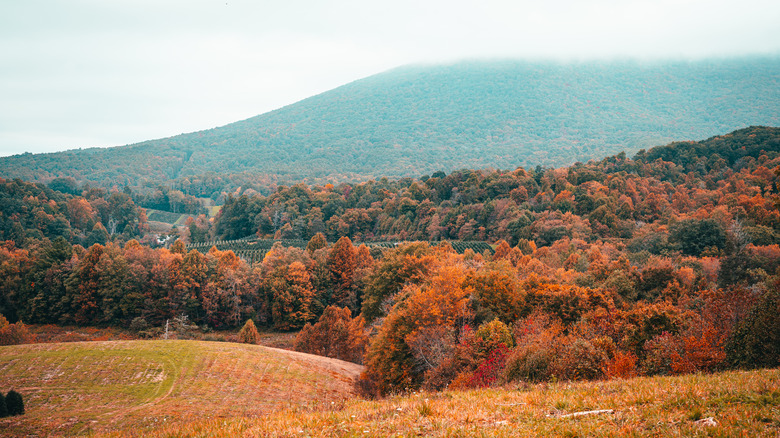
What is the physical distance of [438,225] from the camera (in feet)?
371

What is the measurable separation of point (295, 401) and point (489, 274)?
20.4 m

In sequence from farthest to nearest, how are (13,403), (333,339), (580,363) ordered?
(333,339) → (13,403) → (580,363)

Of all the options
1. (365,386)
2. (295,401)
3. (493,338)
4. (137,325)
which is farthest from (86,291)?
(493,338)

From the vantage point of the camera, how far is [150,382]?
3472 cm

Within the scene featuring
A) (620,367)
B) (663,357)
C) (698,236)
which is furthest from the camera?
(698,236)

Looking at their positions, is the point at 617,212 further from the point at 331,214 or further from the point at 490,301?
the point at 331,214

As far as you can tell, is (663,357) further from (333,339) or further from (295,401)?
(333,339)

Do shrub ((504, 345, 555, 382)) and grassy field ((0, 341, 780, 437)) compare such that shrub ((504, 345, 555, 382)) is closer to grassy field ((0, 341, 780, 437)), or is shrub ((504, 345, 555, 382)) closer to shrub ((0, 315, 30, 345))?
grassy field ((0, 341, 780, 437))

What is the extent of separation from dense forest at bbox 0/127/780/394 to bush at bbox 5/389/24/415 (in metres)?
25.1

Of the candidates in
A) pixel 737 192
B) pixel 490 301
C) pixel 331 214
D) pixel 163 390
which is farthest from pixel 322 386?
pixel 331 214

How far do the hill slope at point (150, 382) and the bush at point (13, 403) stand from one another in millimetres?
659

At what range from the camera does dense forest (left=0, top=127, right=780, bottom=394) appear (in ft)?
80.8

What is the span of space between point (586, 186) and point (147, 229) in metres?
173

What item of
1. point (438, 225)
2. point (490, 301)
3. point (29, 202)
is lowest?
point (438, 225)
